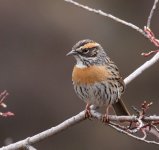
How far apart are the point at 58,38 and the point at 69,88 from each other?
1.39 m

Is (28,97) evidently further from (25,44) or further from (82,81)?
(82,81)

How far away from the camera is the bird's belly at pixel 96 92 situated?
28.9ft

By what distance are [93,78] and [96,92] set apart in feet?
0.55

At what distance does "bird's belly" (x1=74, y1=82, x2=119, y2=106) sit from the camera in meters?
8.80

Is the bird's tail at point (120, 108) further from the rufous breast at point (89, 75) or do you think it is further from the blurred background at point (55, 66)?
the blurred background at point (55, 66)

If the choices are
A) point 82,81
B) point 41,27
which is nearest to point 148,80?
point 41,27

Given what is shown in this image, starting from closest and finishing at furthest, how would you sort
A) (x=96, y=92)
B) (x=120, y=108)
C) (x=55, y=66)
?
(x=96, y=92)
(x=120, y=108)
(x=55, y=66)

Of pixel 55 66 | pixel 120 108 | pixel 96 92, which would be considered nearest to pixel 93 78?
pixel 96 92

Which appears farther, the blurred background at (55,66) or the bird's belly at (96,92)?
the blurred background at (55,66)

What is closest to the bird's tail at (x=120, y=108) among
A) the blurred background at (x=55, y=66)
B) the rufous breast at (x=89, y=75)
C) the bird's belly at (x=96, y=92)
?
the bird's belly at (x=96, y=92)

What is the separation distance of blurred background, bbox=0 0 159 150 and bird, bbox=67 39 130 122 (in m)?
9.13

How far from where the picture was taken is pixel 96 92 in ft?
28.9

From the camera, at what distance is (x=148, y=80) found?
19359 mm

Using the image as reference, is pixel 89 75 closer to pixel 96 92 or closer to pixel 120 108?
pixel 96 92
